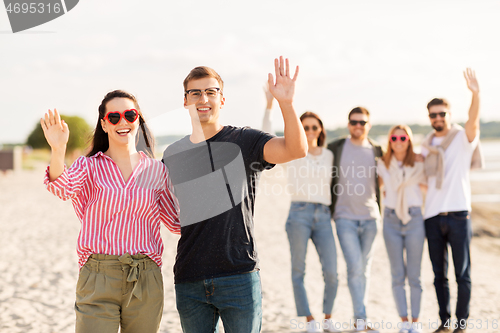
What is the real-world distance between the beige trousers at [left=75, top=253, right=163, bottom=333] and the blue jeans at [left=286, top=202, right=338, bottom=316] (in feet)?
8.56

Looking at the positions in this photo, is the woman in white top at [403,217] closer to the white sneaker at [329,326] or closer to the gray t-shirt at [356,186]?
the gray t-shirt at [356,186]

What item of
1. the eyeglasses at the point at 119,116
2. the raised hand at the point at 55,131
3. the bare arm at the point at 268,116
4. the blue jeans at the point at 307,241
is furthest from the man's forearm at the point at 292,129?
the blue jeans at the point at 307,241

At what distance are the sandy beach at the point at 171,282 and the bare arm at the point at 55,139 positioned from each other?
3551 millimetres

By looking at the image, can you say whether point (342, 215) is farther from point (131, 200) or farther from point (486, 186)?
point (486, 186)

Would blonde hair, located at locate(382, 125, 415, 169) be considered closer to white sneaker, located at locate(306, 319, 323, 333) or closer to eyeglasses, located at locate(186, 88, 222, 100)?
white sneaker, located at locate(306, 319, 323, 333)

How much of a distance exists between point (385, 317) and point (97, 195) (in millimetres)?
5040

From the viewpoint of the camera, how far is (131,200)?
111 inches

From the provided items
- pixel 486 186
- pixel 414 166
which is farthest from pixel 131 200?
pixel 486 186

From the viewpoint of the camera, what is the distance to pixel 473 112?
5.14 meters

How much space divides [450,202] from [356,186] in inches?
42.5

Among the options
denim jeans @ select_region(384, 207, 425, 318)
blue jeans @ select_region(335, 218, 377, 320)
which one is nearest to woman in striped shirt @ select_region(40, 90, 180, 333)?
blue jeans @ select_region(335, 218, 377, 320)

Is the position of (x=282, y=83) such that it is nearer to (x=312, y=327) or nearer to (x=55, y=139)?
(x=55, y=139)

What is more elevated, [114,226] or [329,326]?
[114,226]

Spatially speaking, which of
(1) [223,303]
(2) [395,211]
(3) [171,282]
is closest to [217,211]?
(1) [223,303]
